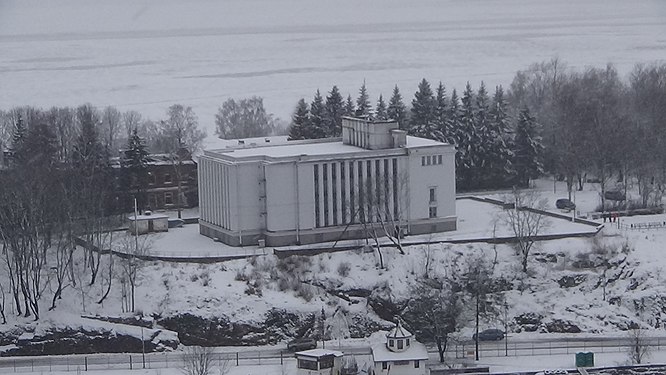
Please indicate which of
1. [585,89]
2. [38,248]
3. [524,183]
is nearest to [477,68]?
[585,89]

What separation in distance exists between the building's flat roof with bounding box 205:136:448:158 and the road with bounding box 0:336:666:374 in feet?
19.2

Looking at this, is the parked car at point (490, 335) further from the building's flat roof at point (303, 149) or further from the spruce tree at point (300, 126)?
the spruce tree at point (300, 126)

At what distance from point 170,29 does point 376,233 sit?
84.9 m

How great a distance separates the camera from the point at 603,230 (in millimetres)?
34781

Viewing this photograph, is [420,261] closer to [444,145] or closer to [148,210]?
[444,145]

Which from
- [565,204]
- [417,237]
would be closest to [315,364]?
[417,237]

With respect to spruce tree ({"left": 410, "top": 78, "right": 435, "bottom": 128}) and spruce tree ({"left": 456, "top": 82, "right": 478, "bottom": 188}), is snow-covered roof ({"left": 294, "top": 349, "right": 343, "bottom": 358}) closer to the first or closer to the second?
spruce tree ({"left": 456, "top": 82, "right": 478, "bottom": 188})

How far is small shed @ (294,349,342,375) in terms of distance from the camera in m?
27.7

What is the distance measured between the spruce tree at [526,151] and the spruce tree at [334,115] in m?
4.94

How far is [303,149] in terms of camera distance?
3634cm

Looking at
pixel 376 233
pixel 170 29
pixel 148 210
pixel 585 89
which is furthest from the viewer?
pixel 170 29

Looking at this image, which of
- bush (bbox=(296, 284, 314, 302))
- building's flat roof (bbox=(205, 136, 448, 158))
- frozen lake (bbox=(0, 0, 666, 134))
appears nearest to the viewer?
bush (bbox=(296, 284, 314, 302))

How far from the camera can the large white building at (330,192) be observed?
34.0 meters

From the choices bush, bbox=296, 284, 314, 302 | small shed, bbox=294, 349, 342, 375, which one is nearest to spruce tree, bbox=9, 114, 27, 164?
bush, bbox=296, 284, 314, 302
